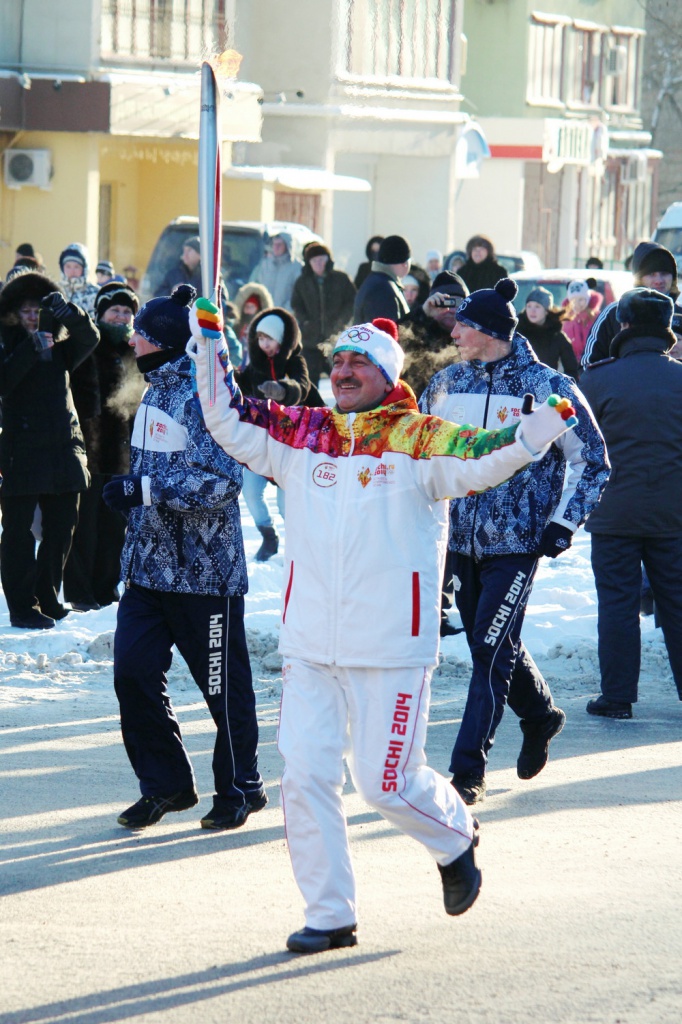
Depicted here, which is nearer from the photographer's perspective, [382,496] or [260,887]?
[382,496]

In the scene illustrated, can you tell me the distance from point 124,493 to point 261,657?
3.29 meters

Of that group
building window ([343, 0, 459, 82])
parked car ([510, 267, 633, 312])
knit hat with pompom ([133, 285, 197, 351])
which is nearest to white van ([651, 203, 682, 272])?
parked car ([510, 267, 633, 312])

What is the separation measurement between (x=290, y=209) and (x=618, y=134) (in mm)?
16054

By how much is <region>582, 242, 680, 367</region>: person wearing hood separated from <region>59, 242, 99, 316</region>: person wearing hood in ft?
11.4

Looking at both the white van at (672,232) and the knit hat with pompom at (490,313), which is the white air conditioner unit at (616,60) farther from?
the knit hat with pompom at (490,313)

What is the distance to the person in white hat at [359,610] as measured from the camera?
4.81 m

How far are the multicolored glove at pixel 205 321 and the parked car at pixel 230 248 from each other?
1503cm

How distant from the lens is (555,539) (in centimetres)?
634

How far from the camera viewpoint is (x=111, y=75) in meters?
25.2

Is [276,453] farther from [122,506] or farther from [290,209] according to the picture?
[290,209]

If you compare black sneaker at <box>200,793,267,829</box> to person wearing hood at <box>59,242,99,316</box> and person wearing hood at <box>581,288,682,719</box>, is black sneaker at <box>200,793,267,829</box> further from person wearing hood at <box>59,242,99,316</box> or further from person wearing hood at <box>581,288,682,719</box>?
person wearing hood at <box>59,242,99,316</box>

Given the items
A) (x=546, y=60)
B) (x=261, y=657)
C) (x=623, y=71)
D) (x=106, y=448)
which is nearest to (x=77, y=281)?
(x=106, y=448)

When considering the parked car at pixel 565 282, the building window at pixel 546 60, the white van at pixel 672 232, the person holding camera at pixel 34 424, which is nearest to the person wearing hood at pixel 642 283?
the person holding camera at pixel 34 424

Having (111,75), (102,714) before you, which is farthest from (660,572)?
(111,75)
